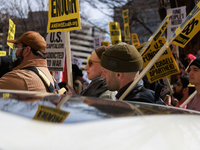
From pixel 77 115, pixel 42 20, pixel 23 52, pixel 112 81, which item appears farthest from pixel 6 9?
pixel 77 115

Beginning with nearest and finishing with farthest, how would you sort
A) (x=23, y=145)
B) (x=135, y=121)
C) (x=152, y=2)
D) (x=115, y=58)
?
(x=23, y=145) < (x=135, y=121) < (x=115, y=58) < (x=152, y=2)

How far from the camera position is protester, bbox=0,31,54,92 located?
2.69 m

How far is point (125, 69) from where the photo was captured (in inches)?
96.7

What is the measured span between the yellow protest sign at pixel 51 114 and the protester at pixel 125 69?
5.00 ft

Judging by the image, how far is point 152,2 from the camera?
19750 mm

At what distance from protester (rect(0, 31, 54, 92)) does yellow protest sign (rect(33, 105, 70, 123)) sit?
1.85 metres

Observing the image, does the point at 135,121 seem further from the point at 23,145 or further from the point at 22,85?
the point at 22,85

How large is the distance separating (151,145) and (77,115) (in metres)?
0.25

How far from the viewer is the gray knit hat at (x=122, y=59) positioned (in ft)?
7.93

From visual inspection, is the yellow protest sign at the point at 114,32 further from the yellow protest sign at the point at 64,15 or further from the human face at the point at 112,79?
the human face at the point at 112,79

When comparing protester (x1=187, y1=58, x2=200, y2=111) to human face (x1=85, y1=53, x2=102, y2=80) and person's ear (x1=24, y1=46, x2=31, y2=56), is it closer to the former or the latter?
human face (x1=85, y1=53, x2=102, y2=80)

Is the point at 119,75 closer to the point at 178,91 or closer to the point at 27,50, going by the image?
the point at 27,50

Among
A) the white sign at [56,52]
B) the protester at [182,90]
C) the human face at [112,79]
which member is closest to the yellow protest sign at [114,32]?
the white sign at [56,52]

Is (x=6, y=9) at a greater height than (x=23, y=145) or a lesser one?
greater
